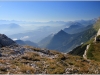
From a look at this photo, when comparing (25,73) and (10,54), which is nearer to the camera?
(25,73)

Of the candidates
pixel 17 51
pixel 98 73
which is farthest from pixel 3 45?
pixel 98 73

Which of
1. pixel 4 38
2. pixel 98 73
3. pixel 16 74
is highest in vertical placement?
pixel 4 38

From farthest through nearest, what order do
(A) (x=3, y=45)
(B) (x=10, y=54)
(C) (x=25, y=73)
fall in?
(A) (x=3, y=45)
(B) (x=10, y=54)
(C) (x=25, y=73)

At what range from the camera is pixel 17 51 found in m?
39.2

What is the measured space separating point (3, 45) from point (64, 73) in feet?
86.7

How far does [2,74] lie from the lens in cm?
2103

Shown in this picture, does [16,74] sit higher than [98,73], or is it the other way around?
[16,74]

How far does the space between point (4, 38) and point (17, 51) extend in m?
12.0

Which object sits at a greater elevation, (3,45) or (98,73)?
(3,45)

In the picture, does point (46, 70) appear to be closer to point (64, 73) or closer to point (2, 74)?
point (64, 73)

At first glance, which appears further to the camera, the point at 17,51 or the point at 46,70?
the point at 17,51

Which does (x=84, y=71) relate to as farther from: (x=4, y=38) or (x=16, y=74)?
(x=4, y=38)

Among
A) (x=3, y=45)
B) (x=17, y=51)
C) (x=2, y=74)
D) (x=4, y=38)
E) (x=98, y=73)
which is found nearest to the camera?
(x=2, y=74)

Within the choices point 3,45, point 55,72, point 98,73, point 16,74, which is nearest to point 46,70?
point 55,72
